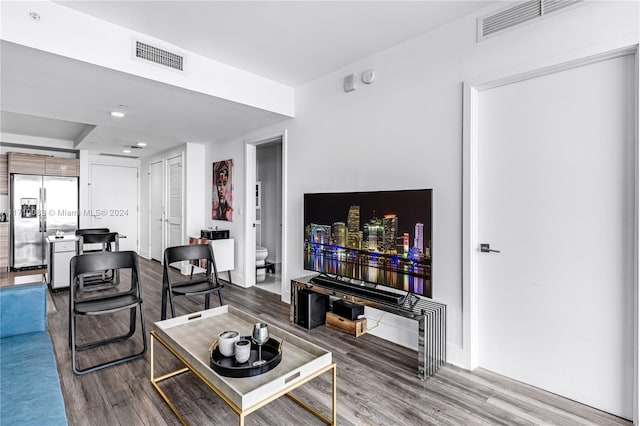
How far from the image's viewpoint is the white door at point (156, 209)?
6.86 metres

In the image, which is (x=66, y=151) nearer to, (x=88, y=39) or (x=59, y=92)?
(x=59, y=92)

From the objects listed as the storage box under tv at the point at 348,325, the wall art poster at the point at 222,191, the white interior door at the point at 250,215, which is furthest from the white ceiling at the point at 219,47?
the storage box under tv at the point at 348,325

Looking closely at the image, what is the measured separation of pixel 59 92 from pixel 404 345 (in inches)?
154

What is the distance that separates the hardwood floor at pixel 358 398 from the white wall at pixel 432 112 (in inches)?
14.5

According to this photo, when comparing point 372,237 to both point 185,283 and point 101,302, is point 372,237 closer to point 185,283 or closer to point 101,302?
point 185,283

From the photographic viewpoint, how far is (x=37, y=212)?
20.3ft

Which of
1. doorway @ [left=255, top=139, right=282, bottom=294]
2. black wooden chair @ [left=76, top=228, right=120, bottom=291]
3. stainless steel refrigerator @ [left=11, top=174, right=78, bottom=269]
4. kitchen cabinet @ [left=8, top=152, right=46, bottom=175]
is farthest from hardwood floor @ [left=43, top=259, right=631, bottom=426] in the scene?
kitchen cabinet @ [left=8, top=152, right=46, bottom=175]

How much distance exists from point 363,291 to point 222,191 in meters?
3.42

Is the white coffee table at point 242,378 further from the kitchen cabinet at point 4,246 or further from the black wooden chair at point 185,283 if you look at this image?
the kitchen cabinet at point 4,246

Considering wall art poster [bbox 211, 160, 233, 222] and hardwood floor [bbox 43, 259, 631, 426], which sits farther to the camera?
wall art poster [bbox 211, 160, 233, 222]

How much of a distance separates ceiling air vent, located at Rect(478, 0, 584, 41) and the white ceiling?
0.13 meters

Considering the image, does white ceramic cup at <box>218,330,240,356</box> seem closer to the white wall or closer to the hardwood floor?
the hardwood floor

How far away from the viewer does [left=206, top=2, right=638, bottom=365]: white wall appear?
2.07m

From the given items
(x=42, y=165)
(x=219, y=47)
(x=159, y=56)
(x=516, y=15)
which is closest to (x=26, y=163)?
(x=42, y=165)
